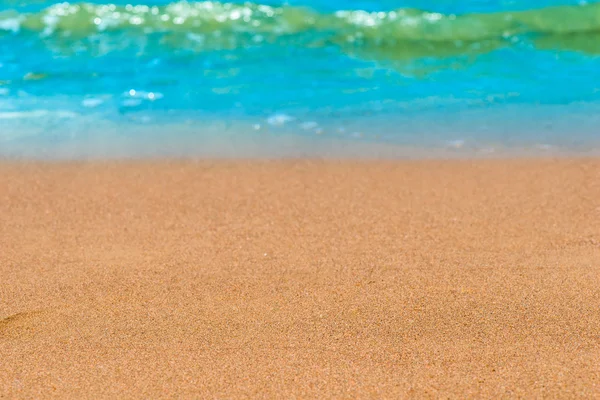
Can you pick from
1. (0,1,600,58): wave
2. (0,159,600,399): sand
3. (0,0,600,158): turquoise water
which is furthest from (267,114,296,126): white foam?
(0,1,600,58): wave

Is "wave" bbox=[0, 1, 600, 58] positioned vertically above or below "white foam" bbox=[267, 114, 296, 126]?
above

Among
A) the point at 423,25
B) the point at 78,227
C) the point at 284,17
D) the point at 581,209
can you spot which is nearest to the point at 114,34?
the point at 284,17

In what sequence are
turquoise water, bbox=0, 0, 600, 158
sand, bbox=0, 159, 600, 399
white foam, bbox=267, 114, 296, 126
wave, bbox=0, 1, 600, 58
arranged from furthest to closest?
wave, bbox=0, 1, 600, 58
white foam, bbox=267, 114, 296, 126
turquoise water, bbox=0, 0, 600, 158
sand, bbox=0, 159, 600, 399

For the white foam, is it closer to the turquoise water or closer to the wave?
the turquoise water

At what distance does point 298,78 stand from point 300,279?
8.54ft

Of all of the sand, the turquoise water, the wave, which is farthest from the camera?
the wave

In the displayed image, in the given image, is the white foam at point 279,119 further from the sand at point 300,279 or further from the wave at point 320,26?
the wave at point 320,26

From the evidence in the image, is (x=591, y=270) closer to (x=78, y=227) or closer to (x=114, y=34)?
(x=78, y=227)

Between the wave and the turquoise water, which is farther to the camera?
the wave

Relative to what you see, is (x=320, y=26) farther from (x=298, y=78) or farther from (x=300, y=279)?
(x=300, y=279)

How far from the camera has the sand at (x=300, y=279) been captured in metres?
2.07

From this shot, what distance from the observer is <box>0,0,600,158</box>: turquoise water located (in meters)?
3.96

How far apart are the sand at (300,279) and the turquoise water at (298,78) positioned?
0.34 metres

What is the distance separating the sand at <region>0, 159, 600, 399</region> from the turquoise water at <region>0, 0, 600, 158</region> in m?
0.34
